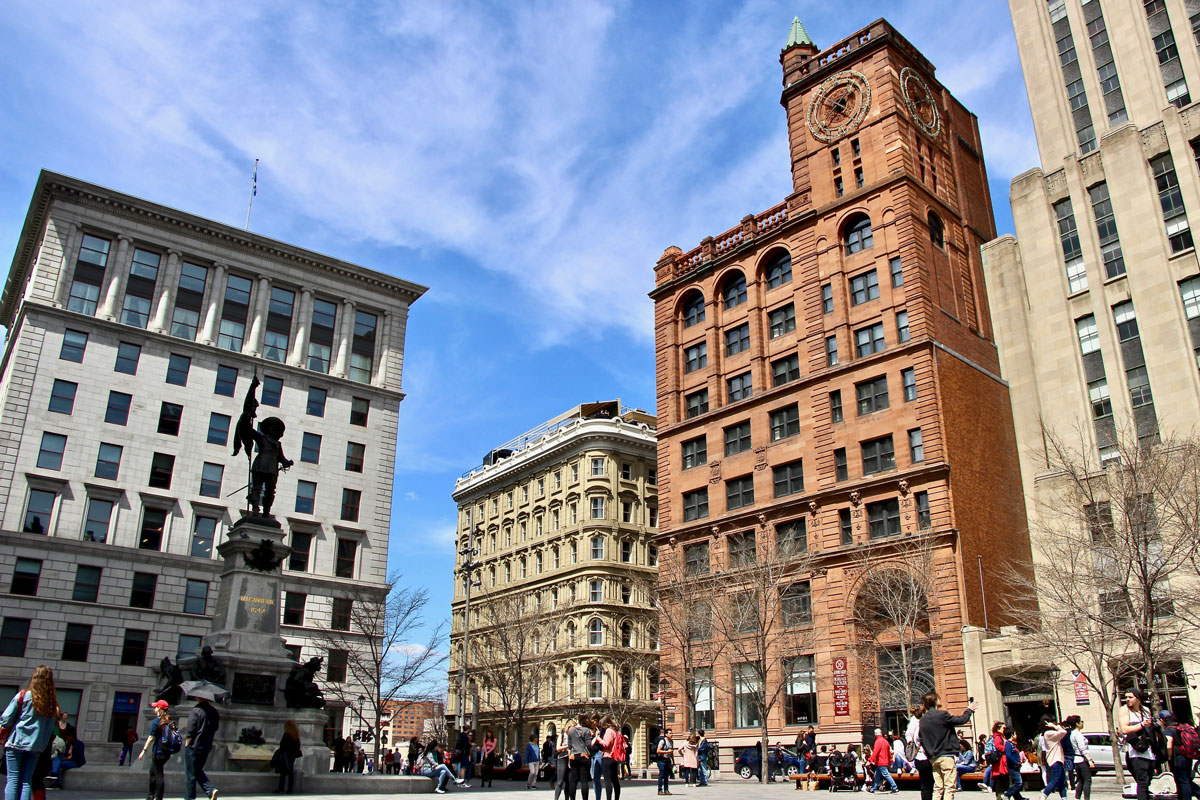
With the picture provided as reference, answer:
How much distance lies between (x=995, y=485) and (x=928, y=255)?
13.5m

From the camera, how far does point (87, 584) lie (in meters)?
45.8

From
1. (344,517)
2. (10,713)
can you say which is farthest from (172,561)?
(10,713)

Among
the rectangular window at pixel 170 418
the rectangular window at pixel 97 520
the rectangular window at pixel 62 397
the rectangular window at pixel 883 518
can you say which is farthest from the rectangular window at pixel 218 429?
the rectangular window at pixel 883 518

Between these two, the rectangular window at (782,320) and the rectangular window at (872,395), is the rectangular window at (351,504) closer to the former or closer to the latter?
the rectangular window at (782,320)

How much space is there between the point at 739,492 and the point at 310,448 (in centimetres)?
2693

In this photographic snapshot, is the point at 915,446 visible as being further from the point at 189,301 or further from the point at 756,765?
the point at 189,301

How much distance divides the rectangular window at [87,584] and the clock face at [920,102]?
53.3 m

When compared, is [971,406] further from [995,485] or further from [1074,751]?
[1074,751]

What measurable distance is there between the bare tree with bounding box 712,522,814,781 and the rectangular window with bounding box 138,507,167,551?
3057 cm

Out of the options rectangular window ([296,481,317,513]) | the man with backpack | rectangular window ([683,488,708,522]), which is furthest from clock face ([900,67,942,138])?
the man with backpack

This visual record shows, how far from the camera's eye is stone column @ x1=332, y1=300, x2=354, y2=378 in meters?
58.3

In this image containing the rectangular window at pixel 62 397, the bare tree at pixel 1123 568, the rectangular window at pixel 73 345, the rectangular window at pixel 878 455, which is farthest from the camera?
the rectangular window at pixel 73 345

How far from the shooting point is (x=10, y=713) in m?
10.1

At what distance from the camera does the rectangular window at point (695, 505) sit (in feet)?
188
